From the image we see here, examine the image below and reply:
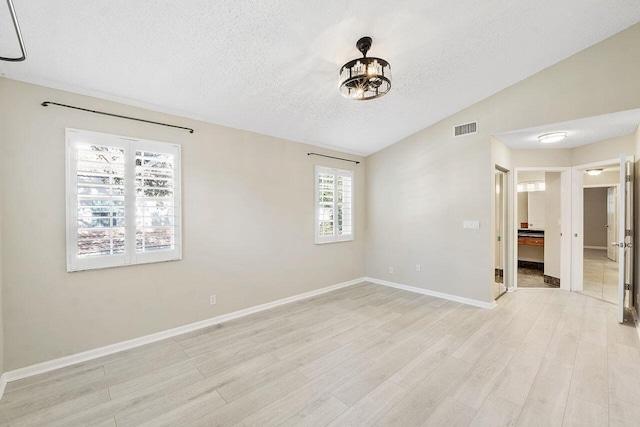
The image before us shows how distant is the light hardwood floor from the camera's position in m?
1.96

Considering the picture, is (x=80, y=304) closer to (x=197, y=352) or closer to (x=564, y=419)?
(x=197, y=352)

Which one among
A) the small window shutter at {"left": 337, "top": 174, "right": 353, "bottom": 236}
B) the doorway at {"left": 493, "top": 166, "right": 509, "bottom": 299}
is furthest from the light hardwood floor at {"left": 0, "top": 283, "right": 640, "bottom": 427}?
the small window shutter at {"left": 337, "top": 174, "right": 353, "bottom": 236}

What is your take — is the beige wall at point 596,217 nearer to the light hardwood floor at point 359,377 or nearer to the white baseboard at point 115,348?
the light hardwood floor at point 359,377

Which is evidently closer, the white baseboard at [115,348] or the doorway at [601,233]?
the white baseboard at [115,348]

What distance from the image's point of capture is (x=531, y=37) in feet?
9.37

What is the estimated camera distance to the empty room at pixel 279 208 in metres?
2.10

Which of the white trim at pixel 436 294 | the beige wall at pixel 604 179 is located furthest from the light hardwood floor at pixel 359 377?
the beige wall at pixel 604 179

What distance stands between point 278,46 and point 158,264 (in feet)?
8.67

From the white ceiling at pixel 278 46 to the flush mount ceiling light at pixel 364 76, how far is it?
25cm

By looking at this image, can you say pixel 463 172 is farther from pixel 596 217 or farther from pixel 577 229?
pixel 596 217

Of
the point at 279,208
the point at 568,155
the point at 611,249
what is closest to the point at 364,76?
the point at 279,208

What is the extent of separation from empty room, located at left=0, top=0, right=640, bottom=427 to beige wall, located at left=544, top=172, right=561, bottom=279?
469 millimetres

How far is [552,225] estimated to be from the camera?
5.34 meters

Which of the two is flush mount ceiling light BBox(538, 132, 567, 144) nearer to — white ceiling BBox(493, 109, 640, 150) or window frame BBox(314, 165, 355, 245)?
white ceiling BBox(493, 109, 640, 150)
